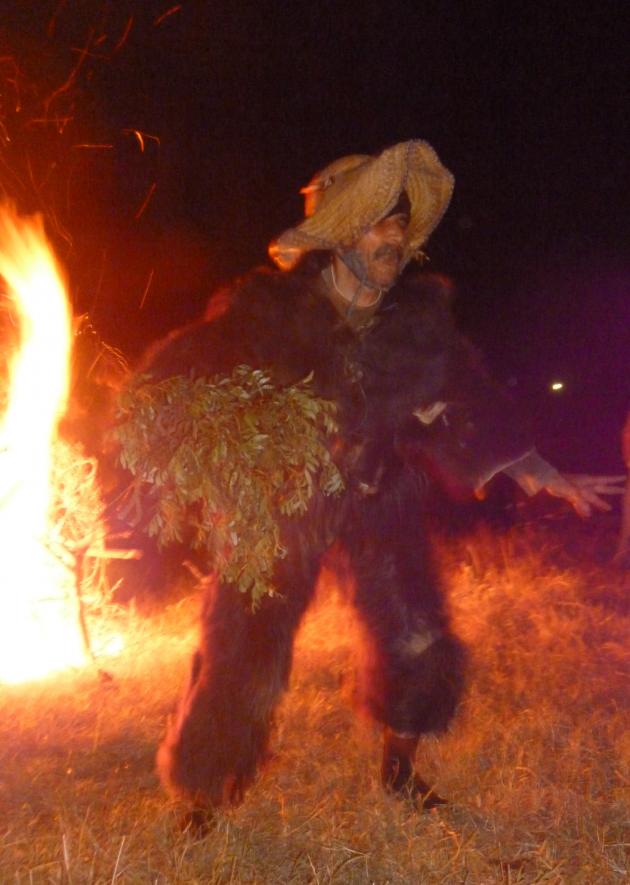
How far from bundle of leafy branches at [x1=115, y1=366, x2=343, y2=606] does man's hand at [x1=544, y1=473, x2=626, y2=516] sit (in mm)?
1121

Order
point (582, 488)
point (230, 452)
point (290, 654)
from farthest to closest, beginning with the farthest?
point (582, 488) → point (290, 654) → point (230, 452)

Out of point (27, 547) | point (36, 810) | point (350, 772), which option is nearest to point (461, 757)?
point (350, 772)

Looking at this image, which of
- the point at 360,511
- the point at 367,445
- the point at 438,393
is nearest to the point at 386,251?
the point at 438,393

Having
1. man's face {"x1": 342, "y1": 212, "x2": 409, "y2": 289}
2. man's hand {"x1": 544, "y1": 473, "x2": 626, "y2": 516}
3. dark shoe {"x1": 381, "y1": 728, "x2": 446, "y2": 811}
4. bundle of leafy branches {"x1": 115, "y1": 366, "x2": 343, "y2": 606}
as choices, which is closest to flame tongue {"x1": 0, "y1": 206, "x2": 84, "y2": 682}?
bundle of leafy branches {"x1": 115, "y1": 366, "x2": 343, "y2": 606}

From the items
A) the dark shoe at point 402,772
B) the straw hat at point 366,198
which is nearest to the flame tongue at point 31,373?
the straw hat at point 366,198

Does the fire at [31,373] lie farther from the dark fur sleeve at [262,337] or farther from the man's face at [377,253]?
the man's face at [377,253]

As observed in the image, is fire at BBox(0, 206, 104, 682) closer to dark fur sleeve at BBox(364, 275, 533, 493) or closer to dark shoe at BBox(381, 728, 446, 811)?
dark fur sleeve at BBox(364, 275, 533, 493)

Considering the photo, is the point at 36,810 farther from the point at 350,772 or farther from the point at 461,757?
the point at 461,757

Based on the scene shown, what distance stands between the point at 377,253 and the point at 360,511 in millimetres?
839

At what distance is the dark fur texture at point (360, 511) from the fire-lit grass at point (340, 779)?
23cm

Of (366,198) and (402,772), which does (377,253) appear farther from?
(402,772)

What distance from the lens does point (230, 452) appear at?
2.45m

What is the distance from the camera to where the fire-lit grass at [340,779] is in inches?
110

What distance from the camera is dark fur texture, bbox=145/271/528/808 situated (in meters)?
2.92
